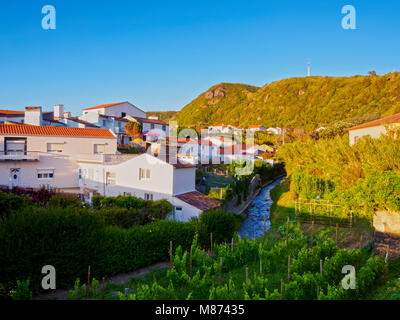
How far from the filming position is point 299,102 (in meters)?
135

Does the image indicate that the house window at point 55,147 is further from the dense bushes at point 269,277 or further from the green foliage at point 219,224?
the dense bushes at point 269,277

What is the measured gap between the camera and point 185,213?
2188cm

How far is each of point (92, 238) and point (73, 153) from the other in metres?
20.4

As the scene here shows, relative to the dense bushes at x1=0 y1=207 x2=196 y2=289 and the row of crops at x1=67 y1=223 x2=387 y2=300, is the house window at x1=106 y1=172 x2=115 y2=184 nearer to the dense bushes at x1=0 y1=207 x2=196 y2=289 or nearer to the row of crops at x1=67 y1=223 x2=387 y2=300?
the dense bushes at x1=0 y1=207 x2=196 y2=289

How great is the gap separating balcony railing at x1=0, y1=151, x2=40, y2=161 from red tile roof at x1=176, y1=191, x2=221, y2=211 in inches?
587

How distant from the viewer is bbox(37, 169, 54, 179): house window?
88.4ft

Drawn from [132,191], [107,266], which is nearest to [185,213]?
[132,191]

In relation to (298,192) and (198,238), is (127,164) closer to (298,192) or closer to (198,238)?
(198,238)

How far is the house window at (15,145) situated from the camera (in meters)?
26.7

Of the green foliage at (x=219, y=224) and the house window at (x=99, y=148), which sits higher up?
the house window at (x=99, y=148)

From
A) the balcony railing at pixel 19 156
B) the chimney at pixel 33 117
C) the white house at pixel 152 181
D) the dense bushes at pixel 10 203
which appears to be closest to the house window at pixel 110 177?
the white house at pixel 152 181

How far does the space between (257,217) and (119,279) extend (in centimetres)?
1959

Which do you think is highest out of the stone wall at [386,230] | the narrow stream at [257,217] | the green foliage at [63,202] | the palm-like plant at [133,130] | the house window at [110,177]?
the palm-like plant at [133,130]

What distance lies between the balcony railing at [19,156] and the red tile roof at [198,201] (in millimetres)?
14915
